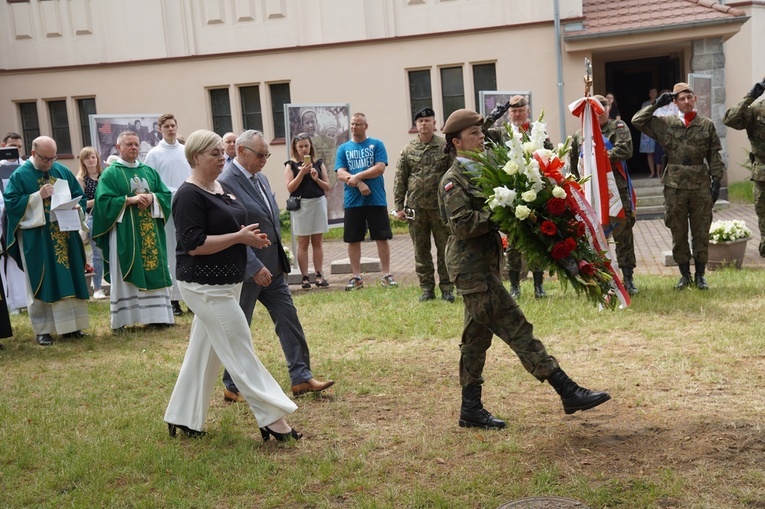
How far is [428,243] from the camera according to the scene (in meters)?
11.1

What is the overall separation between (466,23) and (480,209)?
55.8 ft

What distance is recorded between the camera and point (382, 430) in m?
6.24

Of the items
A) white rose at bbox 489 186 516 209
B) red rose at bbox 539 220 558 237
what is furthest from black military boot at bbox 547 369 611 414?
white rose at bbox 489 186 516 209

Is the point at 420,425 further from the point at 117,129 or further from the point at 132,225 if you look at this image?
the point at 117,129

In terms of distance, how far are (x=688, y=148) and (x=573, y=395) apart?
5458 millimetres

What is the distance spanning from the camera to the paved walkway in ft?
42.2

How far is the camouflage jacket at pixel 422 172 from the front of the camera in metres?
10.6

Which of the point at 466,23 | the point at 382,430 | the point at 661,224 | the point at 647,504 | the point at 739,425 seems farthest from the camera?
the point at 466,23

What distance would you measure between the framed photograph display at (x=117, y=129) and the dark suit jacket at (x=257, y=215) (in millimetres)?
6487

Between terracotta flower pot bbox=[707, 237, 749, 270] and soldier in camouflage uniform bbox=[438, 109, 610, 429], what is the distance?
6802mm

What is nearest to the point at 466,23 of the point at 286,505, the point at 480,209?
the point at 480,209

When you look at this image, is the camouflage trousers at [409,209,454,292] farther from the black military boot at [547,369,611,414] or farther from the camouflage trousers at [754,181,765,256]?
the black military boot at [547,369,611,414]

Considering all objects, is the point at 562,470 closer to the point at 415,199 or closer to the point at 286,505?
the point at 286,505

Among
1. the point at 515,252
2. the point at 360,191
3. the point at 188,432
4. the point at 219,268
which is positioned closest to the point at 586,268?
the point at 219,268
